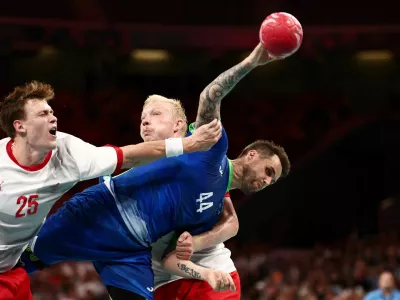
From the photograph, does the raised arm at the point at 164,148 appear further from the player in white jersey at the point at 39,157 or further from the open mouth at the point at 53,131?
the open mouth at the point at 53,131

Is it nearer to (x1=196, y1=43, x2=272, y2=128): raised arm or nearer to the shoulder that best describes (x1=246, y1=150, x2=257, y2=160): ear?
(x1=196, y1=43, x2=272, y2=128): raised arm

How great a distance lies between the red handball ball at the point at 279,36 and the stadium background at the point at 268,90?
25.7ft

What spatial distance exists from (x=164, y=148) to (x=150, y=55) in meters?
10.7

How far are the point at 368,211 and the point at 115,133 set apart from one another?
A: 233 inches

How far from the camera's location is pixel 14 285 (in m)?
4.07

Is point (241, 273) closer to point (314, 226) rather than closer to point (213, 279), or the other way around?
point (314, 226)

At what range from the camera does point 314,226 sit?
15.6 meters

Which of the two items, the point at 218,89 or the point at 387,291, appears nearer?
the point at 218,89

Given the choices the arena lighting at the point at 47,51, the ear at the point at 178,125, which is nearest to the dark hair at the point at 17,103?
the ear at the point at 178,125

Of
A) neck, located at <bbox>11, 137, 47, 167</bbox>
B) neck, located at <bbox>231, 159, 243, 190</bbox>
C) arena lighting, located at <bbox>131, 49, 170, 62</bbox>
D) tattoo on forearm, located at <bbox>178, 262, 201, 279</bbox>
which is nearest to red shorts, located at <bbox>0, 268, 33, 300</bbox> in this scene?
neck, located at <bbox>11, 137, 47, 167</bbox>

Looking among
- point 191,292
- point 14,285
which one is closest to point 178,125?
point 191,292

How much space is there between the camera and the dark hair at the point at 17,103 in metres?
3.87

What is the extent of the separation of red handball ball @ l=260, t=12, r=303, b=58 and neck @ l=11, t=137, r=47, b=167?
1.33 m

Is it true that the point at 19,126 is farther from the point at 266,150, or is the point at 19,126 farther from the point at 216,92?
the point at 266,150
